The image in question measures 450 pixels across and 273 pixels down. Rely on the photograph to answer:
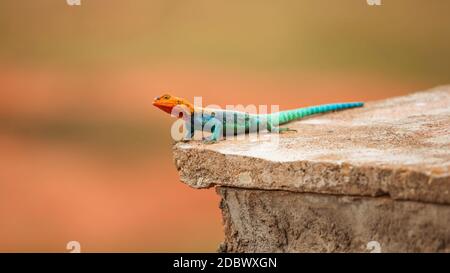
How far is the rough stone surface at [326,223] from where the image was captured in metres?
2.98

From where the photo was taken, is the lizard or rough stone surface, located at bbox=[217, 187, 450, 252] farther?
the lizard

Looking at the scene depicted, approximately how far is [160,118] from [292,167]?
213 inches

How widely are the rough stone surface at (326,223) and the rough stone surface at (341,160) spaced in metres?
0.07

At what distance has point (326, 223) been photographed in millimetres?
3275

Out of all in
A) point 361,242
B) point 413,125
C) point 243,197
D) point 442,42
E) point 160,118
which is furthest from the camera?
point 442,42

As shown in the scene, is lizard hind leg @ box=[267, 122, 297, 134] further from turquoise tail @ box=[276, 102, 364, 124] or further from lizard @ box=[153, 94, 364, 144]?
turquoise tail @ box=[276, 102, 364, 124]

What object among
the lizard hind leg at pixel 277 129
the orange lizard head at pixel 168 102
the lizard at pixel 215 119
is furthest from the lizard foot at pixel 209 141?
the lizard hind leg at pixel 277 129

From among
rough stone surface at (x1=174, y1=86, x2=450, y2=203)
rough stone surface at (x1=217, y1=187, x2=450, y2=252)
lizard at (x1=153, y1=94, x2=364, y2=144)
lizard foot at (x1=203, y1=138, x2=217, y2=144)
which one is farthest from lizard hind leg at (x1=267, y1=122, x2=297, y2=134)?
rough stone surface at (x1=217, y1=187, x2=450, y2=252)

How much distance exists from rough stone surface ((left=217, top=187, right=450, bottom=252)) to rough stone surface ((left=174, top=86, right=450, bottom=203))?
0.07 m

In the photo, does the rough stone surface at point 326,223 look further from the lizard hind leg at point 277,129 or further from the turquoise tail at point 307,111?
the turquoise tail at point 307,111

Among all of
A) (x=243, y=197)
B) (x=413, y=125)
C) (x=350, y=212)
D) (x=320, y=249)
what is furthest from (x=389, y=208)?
(x=413, y=125)

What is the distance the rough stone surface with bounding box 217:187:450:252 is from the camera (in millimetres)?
2979
